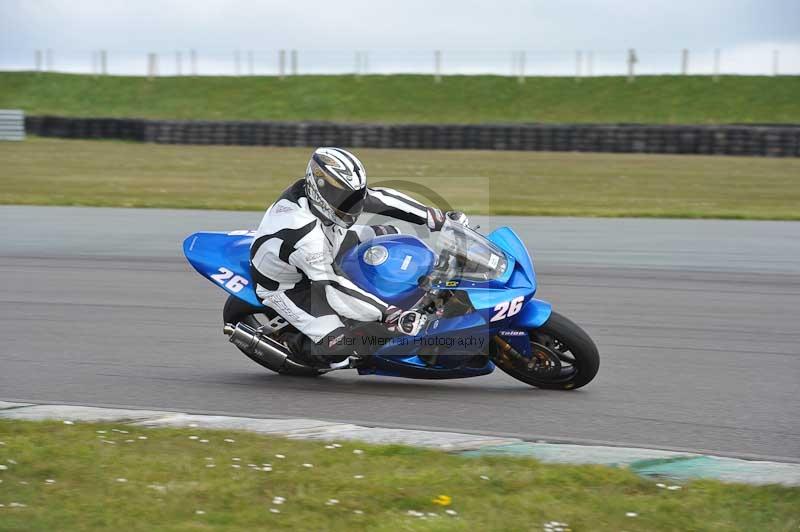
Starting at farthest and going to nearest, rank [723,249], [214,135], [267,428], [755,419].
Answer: [214,135] → [723,249] → [755,419] → [267,428]

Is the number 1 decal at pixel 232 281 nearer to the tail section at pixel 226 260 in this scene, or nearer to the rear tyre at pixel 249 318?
the tail section at pixel 226 260

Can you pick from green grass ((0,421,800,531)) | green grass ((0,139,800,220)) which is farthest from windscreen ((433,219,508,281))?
green grass ((0,139,800,220))

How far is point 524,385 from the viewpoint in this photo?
21.3ft

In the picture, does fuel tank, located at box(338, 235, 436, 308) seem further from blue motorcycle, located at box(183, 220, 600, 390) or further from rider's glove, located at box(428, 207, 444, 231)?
rider's glove, located at box(428, 207, 444, 231)

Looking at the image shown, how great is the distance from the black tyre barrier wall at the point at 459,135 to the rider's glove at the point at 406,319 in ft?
69.4

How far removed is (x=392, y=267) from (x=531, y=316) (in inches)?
33.4

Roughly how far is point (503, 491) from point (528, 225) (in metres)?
9.71

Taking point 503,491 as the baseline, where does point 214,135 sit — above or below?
above

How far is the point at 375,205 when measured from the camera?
252 inches

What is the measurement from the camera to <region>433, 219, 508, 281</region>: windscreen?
5.91m

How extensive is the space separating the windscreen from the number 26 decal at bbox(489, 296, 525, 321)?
175 mm

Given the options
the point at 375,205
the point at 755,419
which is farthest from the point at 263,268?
the point at 755,419

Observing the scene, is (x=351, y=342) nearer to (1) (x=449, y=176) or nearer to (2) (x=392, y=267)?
(2) (x=392, y=267)

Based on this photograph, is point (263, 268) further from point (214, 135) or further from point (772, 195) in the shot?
point (214, 135)
